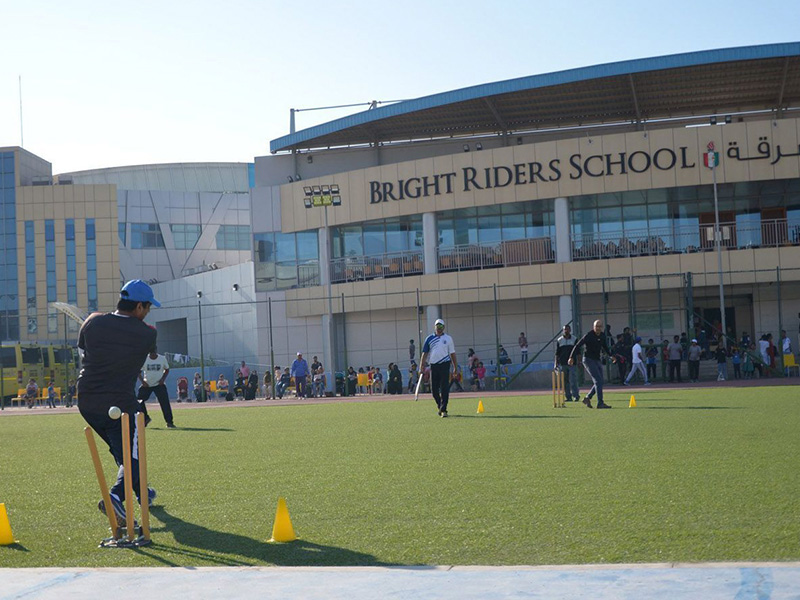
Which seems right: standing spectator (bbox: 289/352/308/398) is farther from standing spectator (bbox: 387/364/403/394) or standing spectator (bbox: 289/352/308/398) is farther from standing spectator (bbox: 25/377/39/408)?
standing spectator (bbox: 25/377/39/408)

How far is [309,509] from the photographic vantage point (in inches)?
323

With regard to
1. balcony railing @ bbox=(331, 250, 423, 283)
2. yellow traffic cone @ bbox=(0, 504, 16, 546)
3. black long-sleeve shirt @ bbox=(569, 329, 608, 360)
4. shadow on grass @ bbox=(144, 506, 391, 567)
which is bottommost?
shadow on grass @ bbox=(144, 506, 391, 567)

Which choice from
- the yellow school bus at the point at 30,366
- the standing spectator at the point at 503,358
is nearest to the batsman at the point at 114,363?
the standing spectator at the point at 503,358

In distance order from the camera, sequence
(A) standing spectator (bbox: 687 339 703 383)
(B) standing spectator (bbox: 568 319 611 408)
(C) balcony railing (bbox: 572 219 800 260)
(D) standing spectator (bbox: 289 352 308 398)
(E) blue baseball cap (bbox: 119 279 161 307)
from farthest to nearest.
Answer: (C) balcony railing (bbox: 572 219 800 260)
(D) standing spectator (bbox: 289 352 308 398)
(A) standing spectator (bbox: 687 339 703 383)
(B) standing spectator (bbox: 568 319 611 408)
(E) blue baseball cap (bbox: 119 279 161 307)

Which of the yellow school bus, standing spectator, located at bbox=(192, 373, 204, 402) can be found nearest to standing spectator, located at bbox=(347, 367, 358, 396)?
standing spectator, located at bbox=(192, 373, 204, 402)

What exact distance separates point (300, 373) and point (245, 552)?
3179 cm

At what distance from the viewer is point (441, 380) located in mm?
19938

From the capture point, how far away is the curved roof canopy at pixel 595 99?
42.7 meters

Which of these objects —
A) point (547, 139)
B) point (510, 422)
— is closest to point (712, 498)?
point (510, 422)

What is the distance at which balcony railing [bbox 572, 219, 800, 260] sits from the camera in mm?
41938

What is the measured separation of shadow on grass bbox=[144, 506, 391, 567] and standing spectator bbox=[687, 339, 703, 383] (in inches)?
1209

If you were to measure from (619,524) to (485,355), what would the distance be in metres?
37.6

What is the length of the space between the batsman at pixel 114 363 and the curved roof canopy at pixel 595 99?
37652 millimetres

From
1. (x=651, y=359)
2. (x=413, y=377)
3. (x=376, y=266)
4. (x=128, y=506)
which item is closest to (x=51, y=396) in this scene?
(x=413, y=377)
